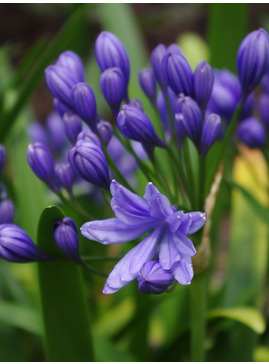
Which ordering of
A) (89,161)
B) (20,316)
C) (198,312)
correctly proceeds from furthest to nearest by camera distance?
(20,316)
(198,312)
(89,161)

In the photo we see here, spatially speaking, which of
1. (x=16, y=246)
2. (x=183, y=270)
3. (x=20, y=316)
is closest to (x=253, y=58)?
(x=183, y=270)

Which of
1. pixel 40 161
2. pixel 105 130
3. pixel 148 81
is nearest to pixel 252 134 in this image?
pixel 148 81

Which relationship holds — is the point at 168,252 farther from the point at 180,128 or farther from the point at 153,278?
the point at 180,128

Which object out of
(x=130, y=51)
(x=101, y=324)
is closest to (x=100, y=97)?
(x=130, y=51)

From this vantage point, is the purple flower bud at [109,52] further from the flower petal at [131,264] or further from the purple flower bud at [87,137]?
the flower petal at [131,264]

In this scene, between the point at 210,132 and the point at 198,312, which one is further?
the point at 198,312

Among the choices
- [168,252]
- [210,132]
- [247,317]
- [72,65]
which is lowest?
[247,317]

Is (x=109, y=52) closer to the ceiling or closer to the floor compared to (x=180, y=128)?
closer to the ceiling

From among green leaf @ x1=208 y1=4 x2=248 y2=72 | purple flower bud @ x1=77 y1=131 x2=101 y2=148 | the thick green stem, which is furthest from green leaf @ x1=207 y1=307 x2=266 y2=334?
green leaf @ x1=208 y1=4 x2=248 y2=72

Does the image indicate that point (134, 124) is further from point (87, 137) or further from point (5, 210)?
point (5, 210)

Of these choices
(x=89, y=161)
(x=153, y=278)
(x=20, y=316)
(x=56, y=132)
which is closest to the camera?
(x=153, y=278)
